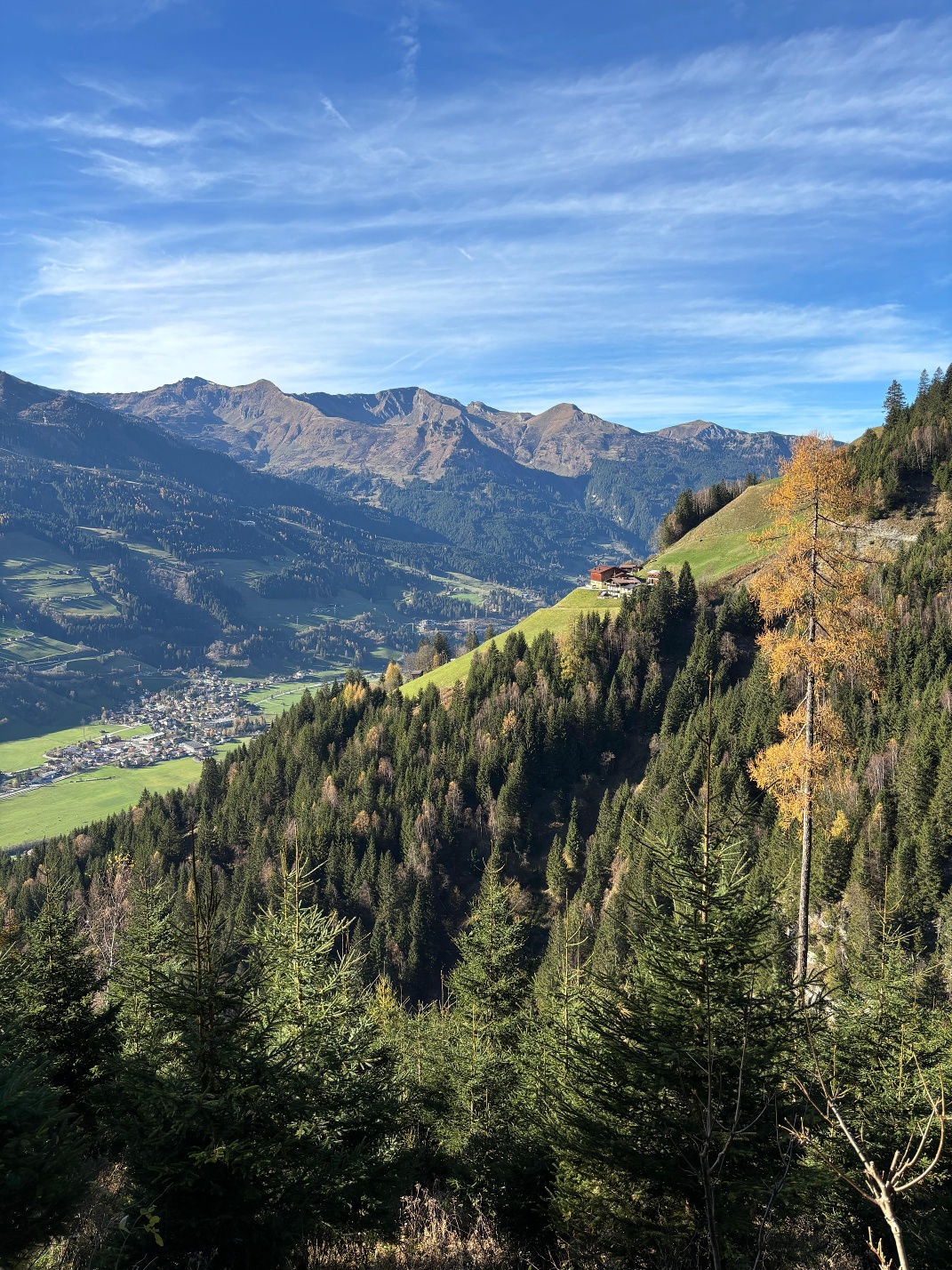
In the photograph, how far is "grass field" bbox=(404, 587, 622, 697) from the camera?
12750 centimetres

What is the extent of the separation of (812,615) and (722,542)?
406ft

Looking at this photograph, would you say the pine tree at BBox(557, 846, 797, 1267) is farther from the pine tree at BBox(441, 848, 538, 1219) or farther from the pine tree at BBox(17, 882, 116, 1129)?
the pine tree at BBox(17, 882, 116, 1129)

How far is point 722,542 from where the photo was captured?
454ft

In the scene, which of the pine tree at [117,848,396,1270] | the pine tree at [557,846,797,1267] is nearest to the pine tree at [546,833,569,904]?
the pine tree at [117,848,396,1270]

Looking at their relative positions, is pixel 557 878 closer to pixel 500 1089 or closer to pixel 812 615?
pixel 500 1089

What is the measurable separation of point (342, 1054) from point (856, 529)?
22572mm

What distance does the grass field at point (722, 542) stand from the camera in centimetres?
12812

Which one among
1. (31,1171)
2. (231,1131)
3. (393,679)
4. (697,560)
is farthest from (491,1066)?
(393,679)

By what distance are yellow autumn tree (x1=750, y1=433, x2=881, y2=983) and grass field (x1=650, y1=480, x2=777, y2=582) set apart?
104103mm

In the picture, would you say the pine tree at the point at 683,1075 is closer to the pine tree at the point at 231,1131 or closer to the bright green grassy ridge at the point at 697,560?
the pine tree at the point at 231,1131

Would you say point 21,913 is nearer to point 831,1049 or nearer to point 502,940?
point 502,940

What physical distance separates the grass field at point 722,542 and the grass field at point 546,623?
54.0 feet

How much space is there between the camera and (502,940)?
1160 inches

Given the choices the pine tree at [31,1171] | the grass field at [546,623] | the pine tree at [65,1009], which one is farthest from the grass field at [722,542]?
the pine tree at [31,1171]
